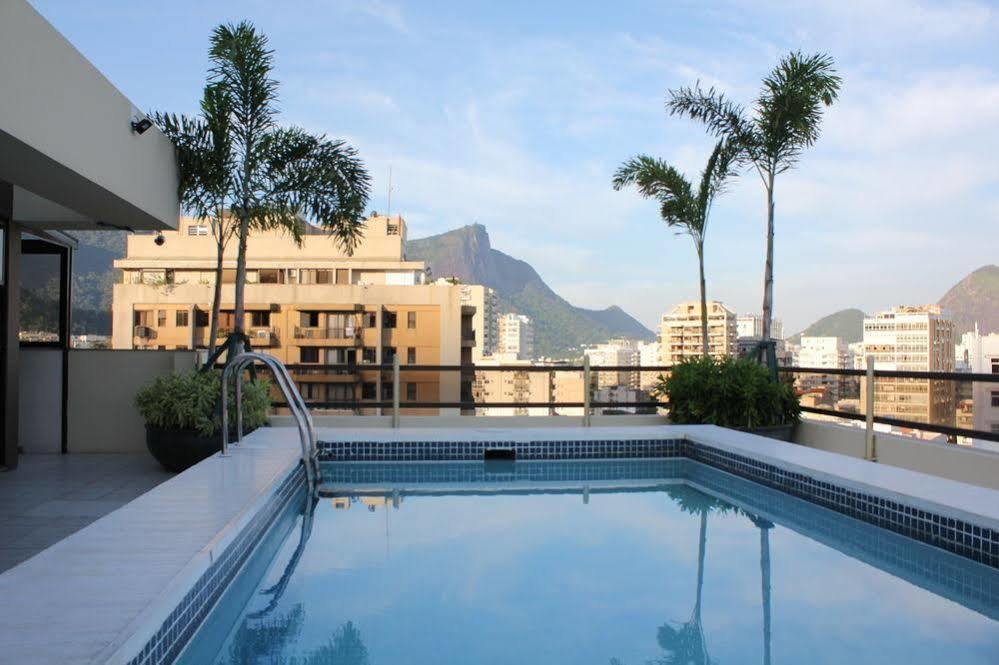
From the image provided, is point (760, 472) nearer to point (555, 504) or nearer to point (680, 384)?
point (555, 504)

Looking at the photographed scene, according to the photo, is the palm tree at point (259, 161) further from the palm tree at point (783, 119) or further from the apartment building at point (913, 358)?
the apartment building at point (913, 358)

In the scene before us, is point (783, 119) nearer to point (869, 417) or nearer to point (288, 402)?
point (869, 417)

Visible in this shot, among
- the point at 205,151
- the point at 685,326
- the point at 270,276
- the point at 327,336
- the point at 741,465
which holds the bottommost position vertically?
the point at 741,465

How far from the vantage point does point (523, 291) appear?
11444cm

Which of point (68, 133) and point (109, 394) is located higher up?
point (68, 133)

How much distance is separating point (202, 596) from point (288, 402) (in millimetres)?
2481

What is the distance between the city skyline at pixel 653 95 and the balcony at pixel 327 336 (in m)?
27.9

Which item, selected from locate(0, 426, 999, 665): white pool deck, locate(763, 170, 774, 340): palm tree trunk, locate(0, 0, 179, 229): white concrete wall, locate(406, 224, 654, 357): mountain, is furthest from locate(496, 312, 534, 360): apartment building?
locate(0, 426, 999, 665): white pool deck

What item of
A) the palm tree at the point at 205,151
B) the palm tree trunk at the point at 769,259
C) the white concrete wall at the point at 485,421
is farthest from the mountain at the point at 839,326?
the palm tree at the point at 205,151

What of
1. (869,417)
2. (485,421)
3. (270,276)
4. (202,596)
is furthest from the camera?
(270,276)

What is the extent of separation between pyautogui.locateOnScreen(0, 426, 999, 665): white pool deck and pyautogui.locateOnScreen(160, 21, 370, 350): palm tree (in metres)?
2.59

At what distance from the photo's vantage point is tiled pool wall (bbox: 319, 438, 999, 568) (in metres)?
3.98

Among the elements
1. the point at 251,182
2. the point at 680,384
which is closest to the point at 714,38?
the point at 680,384

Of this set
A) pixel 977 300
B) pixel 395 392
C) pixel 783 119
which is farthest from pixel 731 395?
pixel 977 300
